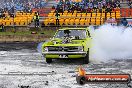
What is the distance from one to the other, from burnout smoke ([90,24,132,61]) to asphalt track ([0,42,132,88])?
1.42m

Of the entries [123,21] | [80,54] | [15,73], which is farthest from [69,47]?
[123,21]

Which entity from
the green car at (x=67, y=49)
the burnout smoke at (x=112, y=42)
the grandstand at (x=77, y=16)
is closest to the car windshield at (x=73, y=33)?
the green car at (x=67, y=49)

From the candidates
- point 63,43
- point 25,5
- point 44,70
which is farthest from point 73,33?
point 25,5

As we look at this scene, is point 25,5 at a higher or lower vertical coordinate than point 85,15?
lower

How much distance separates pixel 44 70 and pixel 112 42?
21.3 feet

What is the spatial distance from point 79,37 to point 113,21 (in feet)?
40.9

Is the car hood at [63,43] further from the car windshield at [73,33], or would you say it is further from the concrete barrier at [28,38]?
the concrete barrier at [28,38]

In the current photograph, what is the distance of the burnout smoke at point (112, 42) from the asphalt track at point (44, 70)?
142 centimetres

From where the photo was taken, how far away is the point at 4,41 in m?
26.9

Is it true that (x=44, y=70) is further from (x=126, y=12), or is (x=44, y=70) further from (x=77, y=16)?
(x=126, y=12)

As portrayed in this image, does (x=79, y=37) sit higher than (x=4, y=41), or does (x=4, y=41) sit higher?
(x=79, y=37)

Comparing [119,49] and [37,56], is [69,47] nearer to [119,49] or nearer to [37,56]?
[37,56]

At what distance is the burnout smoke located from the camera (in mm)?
17969

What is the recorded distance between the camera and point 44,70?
13.8 m
